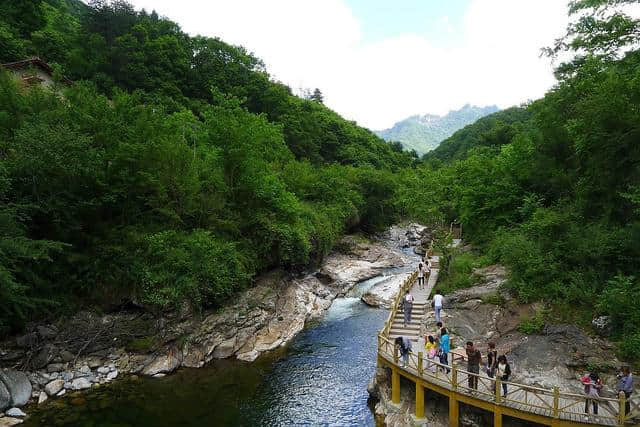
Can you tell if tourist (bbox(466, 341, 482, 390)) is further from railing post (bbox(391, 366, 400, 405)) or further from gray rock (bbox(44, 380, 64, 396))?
gray rock (bbox(44, 380, 64, 396))

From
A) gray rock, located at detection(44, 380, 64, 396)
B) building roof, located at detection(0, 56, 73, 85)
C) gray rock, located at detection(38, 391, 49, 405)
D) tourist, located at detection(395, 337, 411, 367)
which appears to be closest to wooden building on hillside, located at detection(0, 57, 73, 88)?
building roof, located at detection(0, 56, 73, 85)

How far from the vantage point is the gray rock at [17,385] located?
18141 mm

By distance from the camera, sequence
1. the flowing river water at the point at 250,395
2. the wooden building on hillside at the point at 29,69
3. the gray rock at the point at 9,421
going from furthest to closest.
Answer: the wooden building on hillside at the point at 29,69 → the flowing river water at the point at 250,395 → the gray rock at the point at 9,421

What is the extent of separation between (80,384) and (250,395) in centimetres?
852

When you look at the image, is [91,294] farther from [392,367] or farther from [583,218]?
[583,218]

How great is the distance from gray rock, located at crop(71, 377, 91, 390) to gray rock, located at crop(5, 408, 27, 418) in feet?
8.53

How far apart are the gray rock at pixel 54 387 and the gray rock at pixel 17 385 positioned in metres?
0.67

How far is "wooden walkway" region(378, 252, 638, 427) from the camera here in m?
13.1

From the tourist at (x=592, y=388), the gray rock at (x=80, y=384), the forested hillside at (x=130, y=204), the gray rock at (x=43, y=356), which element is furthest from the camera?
the forested hillside at (x=130, y=204)

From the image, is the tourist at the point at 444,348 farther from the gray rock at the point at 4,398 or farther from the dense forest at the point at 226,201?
the gray rock at the point at 4,398

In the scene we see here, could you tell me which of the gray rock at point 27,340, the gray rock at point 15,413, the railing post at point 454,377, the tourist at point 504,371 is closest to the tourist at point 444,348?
the railing post at point 454,377

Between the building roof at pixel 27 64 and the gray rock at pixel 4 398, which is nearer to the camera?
the gray rock at pixel 4 398

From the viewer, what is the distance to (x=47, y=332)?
69.8ft

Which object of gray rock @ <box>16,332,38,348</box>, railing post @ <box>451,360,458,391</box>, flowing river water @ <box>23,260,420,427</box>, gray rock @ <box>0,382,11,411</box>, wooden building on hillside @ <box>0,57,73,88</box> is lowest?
flowing river water @ <box>23,260,420,427</box>
